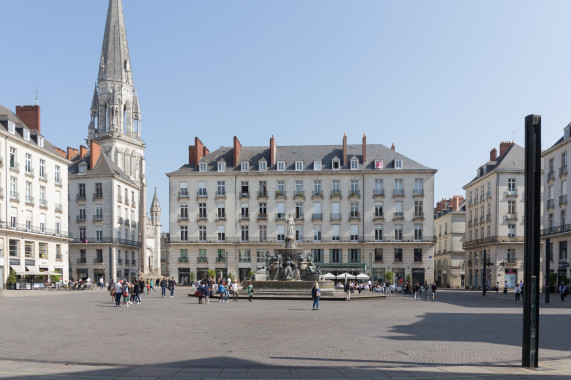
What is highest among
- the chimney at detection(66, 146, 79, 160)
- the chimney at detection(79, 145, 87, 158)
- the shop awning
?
the chimney at detection(66, 146, 79, 160)

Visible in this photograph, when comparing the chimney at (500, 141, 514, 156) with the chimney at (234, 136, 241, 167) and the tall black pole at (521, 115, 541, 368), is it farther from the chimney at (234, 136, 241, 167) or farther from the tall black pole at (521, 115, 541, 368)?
the tall black pole at (521, 115, 541, 368)

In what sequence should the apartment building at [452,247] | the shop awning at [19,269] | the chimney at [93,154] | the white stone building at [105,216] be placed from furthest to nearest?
1. the apartment building at [452,247]
2. the chimney at [93,154]
3. the white stone building at [105,216]
4. the shop awning at [19,269]

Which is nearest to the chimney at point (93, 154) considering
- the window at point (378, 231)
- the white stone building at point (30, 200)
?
the white stone building at point (30, 200)

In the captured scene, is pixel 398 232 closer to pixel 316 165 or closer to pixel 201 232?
pixel 316 165

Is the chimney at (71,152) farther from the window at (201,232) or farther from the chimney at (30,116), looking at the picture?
the window at (201,232)

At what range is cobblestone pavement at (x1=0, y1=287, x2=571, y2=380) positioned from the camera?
41.2 feet

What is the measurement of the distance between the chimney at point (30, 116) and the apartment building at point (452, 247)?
6026 cm

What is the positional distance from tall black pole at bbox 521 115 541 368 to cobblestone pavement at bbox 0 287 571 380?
0.54 metres

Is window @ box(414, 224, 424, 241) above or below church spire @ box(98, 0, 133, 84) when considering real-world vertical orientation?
below

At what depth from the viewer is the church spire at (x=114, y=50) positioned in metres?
116

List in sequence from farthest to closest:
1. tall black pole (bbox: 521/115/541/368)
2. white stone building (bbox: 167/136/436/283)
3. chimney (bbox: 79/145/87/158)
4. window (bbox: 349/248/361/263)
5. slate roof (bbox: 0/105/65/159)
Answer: chimney (bbox: 79/145/87/158)
window (bbox: 349/248/361/263)
white stone building (bbox: 167/136/436/283)
slate roof (bbox: 0/105/65/159)
tall black pole (bbox: 521/115/541/368)

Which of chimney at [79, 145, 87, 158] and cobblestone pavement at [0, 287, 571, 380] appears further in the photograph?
chimney at [79, 145, 87, 158]

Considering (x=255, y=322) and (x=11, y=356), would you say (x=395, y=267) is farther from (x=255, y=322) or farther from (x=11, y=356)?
(x=11, y=356)

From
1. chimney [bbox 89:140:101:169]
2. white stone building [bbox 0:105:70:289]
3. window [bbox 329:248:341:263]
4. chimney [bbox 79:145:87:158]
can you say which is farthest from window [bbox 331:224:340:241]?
chimney [bbox 79:145:87:158]
